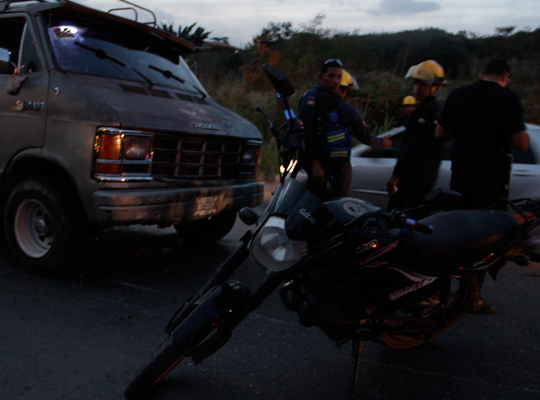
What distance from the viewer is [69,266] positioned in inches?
163

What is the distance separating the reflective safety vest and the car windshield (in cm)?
157

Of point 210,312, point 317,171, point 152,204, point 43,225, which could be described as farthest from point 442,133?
point 43,225

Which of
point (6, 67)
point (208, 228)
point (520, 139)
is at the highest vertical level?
point (520, 139)

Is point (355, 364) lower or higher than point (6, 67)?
lower

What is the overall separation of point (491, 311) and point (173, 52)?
3923mm

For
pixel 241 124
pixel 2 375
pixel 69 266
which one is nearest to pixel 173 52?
pixel 241 124

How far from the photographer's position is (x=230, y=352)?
310 cm

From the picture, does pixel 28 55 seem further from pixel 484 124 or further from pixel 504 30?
pixel 504 30

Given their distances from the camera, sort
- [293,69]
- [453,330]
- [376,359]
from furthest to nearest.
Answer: [293,69] → [453,330] → [376,359]

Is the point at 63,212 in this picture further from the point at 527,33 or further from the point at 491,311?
the point at 527,33

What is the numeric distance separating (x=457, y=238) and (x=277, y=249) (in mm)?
906

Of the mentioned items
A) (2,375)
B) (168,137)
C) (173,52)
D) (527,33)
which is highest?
(527,33)

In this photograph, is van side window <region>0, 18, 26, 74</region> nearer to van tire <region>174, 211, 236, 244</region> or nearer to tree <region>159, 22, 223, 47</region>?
van tire <region>174, 211, 236, 244</region>

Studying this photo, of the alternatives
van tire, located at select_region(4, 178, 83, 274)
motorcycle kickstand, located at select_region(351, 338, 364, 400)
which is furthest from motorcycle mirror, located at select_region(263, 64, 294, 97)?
van tire, located at select_region(4, 178, 83, 274)
